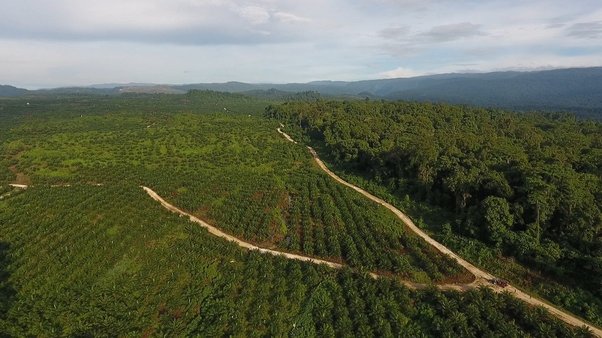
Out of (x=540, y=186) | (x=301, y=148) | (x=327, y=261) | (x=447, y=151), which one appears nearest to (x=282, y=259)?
(x=327, y=261)

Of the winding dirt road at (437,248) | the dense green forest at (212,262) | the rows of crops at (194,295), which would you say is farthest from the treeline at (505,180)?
the rows of crops at (194,295)

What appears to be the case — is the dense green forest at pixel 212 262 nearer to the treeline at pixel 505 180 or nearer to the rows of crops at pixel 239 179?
the rows of crops at pixel 239 179

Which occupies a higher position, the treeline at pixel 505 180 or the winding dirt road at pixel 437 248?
the treeline at pixel 505 180

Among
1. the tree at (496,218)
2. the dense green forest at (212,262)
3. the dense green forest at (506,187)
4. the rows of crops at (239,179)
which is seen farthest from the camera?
the tree at (496,218)

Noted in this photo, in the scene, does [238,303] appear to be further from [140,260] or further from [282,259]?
[140,260]

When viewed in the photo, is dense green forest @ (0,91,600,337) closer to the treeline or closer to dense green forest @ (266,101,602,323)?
dense green forest @ (266,101,602,323)

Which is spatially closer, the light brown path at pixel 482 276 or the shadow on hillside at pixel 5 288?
the shadow on hillside at pixel 5 288

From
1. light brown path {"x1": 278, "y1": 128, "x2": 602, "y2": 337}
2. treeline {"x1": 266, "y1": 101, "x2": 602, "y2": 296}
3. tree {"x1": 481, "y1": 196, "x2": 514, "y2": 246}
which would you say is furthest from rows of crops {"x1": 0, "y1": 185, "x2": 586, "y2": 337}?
tree {"x1": 481, "y1": 196, "x2": 514, "y2": 246}
